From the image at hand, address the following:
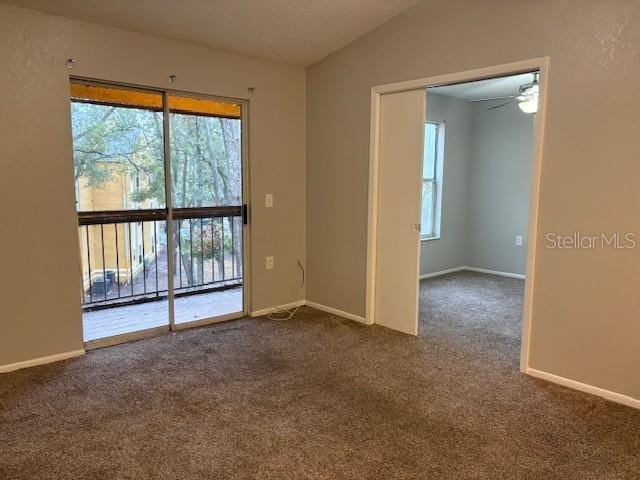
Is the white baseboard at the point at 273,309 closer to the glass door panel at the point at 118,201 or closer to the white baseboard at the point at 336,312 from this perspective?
the white baseboard at the point at 336,312

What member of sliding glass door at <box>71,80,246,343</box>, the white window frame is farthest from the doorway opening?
sliding glass door at <box>71,80,246,343</box>

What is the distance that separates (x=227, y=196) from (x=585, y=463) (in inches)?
127

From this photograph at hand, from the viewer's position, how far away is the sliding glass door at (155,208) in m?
3.50

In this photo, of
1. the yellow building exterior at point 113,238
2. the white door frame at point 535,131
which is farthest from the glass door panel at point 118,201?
the white door frame at point 535,131

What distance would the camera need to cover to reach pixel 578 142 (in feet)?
8.93

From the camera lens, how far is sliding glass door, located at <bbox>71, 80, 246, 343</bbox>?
3498 mm

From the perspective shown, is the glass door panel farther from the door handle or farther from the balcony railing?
the door handle

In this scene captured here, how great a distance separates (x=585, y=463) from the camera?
2102 mm

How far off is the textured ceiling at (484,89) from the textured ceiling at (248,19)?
159cm

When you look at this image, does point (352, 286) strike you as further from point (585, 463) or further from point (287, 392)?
point (585, 463)

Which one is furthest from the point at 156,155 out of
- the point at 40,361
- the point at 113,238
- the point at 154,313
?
the point at 40,361

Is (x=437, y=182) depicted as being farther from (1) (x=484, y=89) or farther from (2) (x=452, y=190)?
(1) (x=484, y=89)

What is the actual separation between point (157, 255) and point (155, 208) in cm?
52

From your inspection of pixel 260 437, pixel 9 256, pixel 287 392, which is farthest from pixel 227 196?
pixel 260 437
